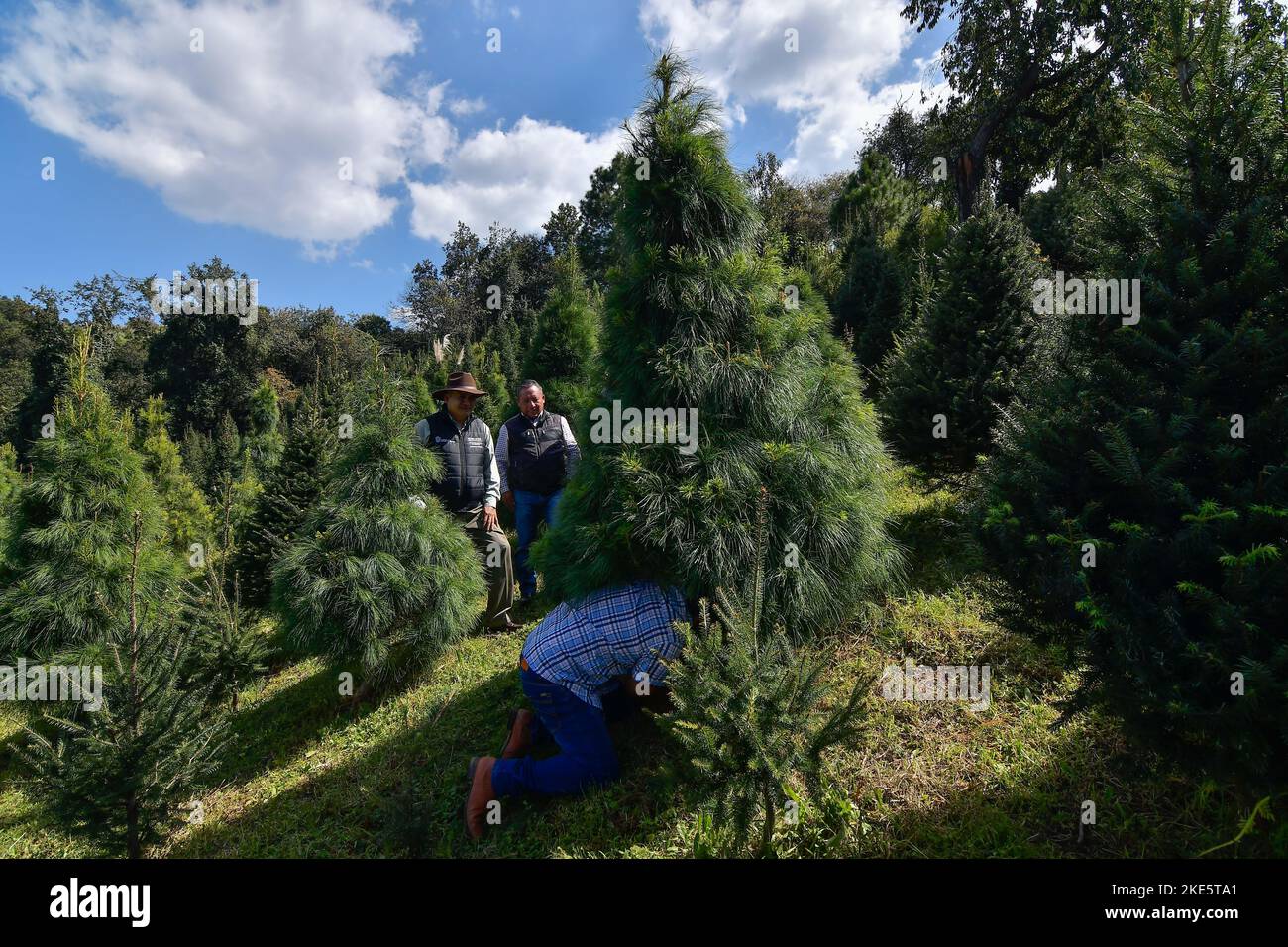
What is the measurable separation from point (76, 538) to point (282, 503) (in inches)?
101

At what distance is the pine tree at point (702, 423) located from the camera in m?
2.70

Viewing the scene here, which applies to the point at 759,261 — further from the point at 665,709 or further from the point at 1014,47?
the point at 1014,47

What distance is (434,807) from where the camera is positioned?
10.7 ft

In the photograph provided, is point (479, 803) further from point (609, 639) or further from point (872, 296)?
point (872, 296)

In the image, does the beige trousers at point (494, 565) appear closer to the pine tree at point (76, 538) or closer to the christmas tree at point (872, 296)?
the pine tree at point (76, 538)

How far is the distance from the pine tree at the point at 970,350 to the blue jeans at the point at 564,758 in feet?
13.1

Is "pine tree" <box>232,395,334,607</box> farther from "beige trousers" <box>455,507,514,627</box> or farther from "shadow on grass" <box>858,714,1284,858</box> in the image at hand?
"shadow on grass" <box>858,714,1284,858</box>

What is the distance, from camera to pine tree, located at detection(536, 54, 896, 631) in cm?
270

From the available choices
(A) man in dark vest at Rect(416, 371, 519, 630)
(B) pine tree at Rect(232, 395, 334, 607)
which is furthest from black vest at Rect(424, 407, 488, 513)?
(B) pine tree at Rect(232, 395, 334, 607)

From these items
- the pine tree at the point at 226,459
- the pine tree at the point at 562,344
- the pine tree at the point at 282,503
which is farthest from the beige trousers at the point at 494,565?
the pine tree at the point at 226,459

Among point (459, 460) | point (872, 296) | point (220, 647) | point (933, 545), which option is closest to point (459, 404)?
point (459, 460)

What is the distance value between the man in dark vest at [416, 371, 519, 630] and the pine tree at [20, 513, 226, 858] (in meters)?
2.46

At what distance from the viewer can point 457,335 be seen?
31891mm

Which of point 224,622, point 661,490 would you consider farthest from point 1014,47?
point 224,622
